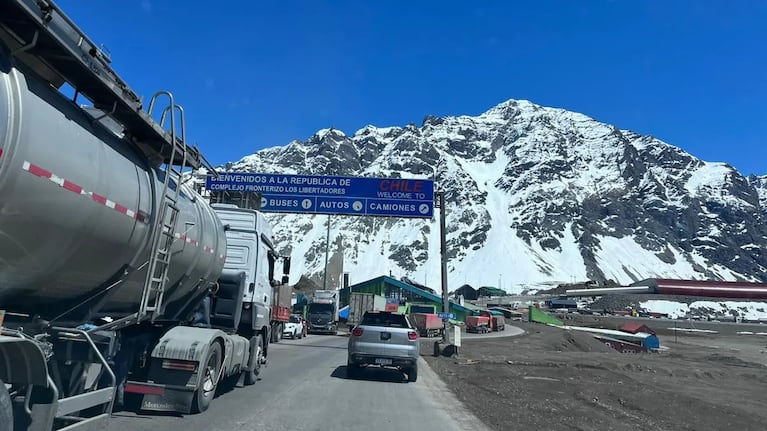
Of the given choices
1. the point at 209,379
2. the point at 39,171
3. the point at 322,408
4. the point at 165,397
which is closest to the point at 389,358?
the point at 322,408

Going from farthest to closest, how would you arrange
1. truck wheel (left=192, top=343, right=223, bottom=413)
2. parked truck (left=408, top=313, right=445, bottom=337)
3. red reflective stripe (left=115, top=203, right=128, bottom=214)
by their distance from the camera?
parked truck (left=408, top=313, right=445, bottom=337)
truck wheel (left=192, top=343, right=223, bottom=413)
red reflective stripe (left=115, top=203, right=128, bottom=214)

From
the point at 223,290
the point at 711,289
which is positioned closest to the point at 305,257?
the point at 711,289

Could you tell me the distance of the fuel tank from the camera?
3.91 metres

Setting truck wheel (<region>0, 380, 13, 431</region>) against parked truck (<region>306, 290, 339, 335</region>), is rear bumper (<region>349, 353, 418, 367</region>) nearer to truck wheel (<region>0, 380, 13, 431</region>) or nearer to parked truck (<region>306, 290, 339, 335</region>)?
truck wheel (<region>0, 380, 13, 431</region>)

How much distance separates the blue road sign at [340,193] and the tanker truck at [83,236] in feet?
56.0

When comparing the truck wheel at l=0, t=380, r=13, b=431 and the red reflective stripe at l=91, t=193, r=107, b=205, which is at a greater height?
the red reflective stripe at l=91, t=193, r=107, b=205

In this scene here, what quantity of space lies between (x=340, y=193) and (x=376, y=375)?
11.9 metres

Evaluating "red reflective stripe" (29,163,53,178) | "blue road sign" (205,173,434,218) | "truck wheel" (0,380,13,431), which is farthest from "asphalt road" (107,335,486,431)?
"blue road sign" (205,173,434,218)

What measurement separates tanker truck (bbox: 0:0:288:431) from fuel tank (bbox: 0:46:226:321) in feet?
0.04

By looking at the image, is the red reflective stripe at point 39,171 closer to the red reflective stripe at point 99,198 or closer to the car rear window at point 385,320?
the red reflective stripe at point 99,198

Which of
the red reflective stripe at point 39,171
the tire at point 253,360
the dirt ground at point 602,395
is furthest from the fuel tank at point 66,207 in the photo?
the dirt ground at point 602,395

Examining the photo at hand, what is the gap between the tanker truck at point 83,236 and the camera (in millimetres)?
3953

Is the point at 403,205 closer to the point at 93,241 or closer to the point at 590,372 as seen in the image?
the point at 590,372

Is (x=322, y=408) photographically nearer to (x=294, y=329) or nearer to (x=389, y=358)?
(x=389, y=358)
